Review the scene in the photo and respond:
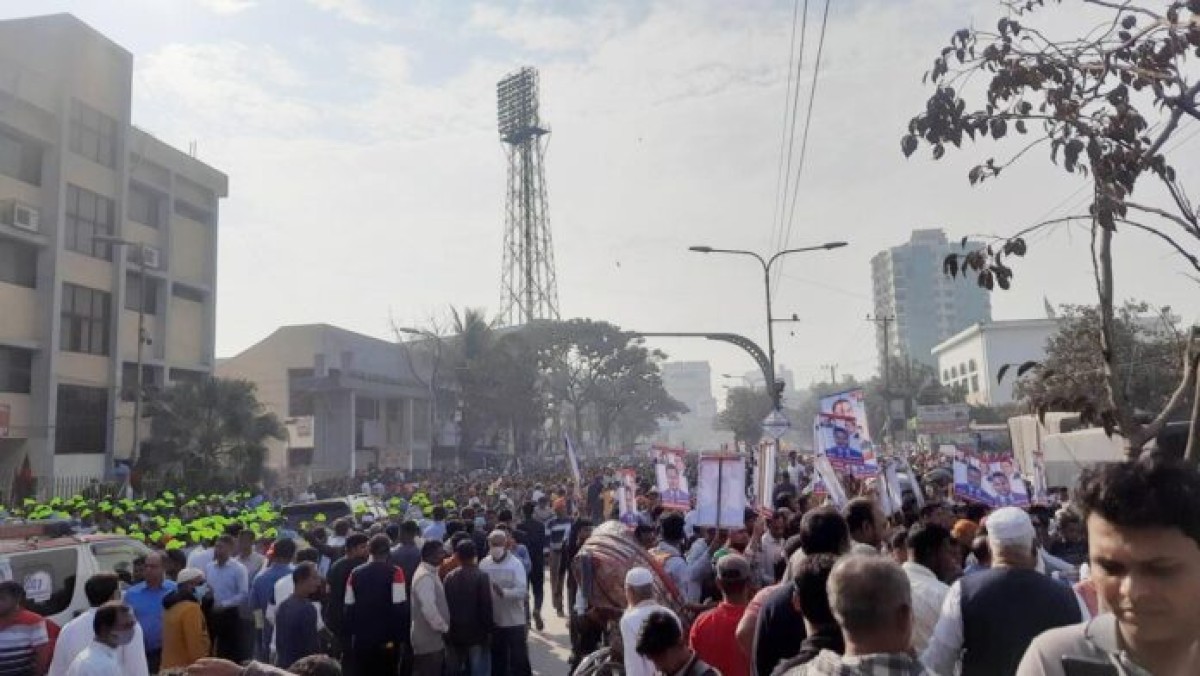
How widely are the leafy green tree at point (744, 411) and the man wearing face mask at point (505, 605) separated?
2842 inches

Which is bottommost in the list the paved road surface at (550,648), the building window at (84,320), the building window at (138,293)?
the paved road surface at (550,648)

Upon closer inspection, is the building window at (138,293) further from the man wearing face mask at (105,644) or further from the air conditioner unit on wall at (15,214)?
the man wearing face mask at (105,644)

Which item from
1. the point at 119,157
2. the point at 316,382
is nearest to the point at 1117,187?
the point at 119,157

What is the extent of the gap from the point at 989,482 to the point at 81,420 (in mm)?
31126

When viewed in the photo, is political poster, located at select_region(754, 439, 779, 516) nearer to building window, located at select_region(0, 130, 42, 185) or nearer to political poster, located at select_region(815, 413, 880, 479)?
political poster, located at select_region(815, 413, 880, 479)

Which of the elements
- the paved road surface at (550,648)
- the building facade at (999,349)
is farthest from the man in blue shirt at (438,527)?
the building facade at (999,349)

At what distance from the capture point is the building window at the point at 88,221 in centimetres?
3334

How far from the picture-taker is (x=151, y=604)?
24.1 feet

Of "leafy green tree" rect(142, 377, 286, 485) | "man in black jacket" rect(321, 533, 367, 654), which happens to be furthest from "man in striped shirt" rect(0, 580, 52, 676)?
"leafy green tree" rect(142, 377, 286, 485)

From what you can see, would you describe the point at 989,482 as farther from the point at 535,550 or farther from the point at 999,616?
the point at 999,616

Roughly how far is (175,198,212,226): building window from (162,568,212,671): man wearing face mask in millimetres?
37836

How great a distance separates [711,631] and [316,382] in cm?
4481

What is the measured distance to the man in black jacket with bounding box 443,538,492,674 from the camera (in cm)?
812

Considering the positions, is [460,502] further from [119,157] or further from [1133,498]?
[119,157]
